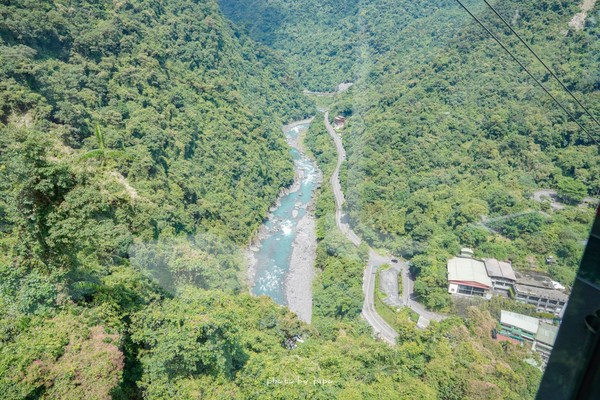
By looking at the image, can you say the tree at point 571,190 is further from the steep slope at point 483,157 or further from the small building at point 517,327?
the small building at point 517,327

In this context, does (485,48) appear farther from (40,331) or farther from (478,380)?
(40,331)

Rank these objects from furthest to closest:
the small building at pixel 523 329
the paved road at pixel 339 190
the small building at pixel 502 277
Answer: the paved road at pixel 339 190
the small building at pixel 502 277
the small building at pixel 523 329

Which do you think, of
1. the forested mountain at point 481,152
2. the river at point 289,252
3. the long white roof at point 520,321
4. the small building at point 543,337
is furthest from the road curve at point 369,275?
the small building at point 543,337

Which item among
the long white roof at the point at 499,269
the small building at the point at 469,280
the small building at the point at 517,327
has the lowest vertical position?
the small building at the point at 517,327

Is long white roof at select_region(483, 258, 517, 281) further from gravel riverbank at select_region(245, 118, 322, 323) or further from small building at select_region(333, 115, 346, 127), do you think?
small building at select_region(333, 115, 346, 127)

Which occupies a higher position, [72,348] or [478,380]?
[72,348]

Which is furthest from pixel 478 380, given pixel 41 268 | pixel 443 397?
pixel 41 268

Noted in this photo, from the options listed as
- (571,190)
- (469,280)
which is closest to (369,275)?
(469,280)
